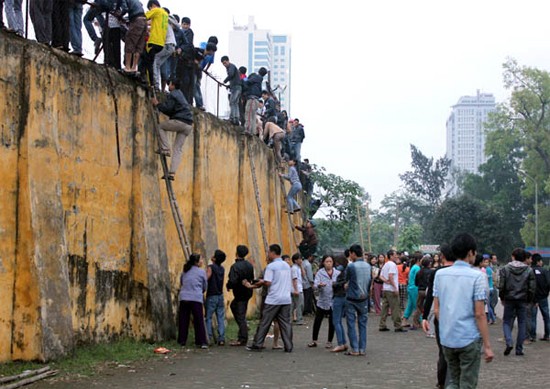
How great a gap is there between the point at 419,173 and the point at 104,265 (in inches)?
3643

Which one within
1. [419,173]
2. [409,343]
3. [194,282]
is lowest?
[409,343]

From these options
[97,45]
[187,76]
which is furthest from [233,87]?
[97,45]

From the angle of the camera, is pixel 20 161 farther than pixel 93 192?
No

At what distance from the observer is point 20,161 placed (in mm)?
10594

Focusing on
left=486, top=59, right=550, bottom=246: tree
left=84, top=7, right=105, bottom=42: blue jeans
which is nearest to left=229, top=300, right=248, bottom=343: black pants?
left=84, top=7, right=105, bottom=42: blue jeans

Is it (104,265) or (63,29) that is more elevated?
(63,29)

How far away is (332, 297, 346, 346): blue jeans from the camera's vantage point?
13.8 m

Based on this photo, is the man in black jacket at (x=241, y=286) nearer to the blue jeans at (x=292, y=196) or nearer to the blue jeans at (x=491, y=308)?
the blue jeans at (x=491, y=308)

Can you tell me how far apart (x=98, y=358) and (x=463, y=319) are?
6.09 m

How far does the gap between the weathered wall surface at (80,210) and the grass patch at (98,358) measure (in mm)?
153

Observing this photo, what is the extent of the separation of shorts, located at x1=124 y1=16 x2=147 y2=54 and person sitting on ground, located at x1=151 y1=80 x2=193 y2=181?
855 millimetres

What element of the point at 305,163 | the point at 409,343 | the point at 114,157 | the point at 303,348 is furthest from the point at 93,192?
the point at 305,163

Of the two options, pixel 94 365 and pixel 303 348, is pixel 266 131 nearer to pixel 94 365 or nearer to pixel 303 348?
pixel 303 348

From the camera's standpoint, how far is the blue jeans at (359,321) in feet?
43.5
